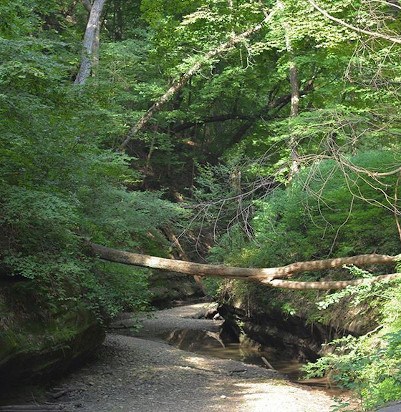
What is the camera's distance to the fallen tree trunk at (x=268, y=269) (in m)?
9.37

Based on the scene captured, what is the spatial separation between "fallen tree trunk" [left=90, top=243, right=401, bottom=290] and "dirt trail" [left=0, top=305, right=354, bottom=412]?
207cm

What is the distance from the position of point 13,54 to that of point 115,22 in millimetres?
23168

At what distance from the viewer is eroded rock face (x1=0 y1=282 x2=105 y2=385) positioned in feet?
26.5

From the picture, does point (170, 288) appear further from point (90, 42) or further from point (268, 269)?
point (268, 269)

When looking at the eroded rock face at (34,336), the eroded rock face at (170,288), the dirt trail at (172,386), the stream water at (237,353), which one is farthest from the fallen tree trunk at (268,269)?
the eroded rock face at (170,288)

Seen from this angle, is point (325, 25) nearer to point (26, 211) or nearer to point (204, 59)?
point (204, 59)

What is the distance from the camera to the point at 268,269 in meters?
9.98

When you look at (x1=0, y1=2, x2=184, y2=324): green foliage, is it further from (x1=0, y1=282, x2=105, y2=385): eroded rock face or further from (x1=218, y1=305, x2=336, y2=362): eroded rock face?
(x1=218, y1=305, x2=336, y2=362): eroded rock face

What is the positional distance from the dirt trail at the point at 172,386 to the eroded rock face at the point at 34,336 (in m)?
0.60

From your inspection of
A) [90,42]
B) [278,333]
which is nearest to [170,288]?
[278,333]

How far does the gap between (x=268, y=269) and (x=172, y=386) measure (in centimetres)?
302

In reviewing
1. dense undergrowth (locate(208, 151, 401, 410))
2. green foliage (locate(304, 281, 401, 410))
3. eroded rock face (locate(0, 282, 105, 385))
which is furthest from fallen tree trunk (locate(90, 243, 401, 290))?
eroded rock face (locate(0, 282, 105, 385))

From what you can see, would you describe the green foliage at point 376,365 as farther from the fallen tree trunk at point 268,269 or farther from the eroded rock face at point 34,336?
the eroded rock face at point 34,336

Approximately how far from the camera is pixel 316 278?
12.8 meters
